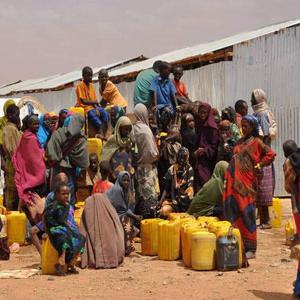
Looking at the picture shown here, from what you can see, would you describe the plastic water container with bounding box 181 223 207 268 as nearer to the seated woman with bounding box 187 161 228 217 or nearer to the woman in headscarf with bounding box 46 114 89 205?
the seated woman with bounding box 187 161 228 217

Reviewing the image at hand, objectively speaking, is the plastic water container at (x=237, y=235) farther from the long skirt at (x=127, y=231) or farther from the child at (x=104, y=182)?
the child at (x=104, y=182)

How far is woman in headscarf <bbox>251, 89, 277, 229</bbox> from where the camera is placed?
33.9ft

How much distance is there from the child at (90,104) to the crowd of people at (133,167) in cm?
2

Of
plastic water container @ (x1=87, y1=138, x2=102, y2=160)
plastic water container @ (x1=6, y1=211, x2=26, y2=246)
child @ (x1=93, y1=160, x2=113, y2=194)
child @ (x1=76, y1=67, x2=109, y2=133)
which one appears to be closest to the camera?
child @ (x1=93, y1=160, x2=113, y2=194)

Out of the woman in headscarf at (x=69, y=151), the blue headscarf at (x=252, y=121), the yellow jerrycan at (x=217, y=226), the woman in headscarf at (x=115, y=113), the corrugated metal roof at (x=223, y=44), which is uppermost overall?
the corrugated metal roof at (x=223, y=44)

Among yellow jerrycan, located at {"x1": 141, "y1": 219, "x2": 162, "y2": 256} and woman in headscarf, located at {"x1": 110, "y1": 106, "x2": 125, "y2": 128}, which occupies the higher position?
woman in headscarf, located at {"x1": 110, "y1": 106, "x2": 125, "y2": 128}

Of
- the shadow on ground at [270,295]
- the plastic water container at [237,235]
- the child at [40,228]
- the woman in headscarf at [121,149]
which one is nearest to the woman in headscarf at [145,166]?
the woman in headscarf at [121,149]

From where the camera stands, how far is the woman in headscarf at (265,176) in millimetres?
10336

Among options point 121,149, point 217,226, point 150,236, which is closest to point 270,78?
point 121,149

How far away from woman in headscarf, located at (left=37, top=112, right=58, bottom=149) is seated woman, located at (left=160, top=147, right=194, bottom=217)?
2148mm

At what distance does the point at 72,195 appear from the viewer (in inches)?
394

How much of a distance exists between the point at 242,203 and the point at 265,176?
7.41 feet

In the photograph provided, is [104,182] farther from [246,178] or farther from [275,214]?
[275,214]

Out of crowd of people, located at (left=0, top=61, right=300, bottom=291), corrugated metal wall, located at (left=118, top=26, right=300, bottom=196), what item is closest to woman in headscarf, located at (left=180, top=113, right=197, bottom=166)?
crowd of people, located at (left=0, top=61, right=300, bottom=291)
